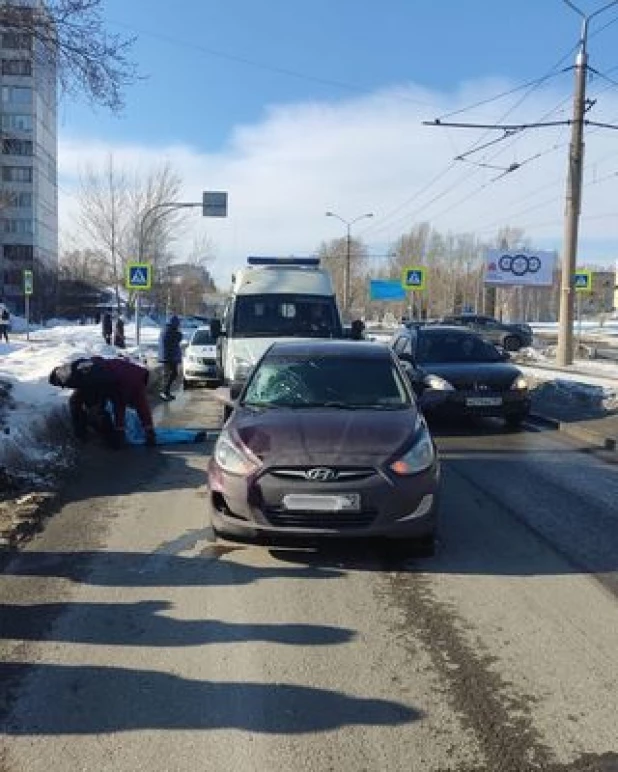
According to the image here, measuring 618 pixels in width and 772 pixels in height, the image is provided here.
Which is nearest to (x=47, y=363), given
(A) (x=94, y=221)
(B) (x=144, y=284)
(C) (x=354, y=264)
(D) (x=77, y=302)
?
(B) (x=144, y=284)

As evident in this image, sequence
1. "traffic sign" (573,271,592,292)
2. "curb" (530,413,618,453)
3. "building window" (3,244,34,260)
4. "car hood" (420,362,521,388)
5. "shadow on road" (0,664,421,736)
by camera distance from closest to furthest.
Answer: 1. "shadow on road" (0,664,421,736)
2. "curb" (530,413,618,453)
3. "car hood" (420,362,521,388)
4. "traffic sign" (573,271,592,292)
5. "building window" (3,244,34,260)

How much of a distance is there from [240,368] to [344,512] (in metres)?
9.31

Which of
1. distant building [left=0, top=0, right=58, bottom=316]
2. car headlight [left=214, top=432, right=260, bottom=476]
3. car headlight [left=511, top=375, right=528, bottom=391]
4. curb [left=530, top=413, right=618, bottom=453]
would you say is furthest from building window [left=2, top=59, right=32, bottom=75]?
distant building [left=0, top=0, right=58, bottom=316]

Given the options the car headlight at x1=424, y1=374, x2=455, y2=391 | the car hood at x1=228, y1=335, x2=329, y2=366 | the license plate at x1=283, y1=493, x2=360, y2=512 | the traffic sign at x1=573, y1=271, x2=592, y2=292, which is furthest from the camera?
the traffic sign at x1=573, y1=271, x2=592, y2=292

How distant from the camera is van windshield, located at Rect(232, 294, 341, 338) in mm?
16812

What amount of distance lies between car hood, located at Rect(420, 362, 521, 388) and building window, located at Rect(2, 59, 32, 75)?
24.0 ft

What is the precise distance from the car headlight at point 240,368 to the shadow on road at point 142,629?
974cm

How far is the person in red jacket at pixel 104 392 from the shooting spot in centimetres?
1212

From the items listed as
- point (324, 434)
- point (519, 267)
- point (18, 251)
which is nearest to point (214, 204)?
point (519, 267)

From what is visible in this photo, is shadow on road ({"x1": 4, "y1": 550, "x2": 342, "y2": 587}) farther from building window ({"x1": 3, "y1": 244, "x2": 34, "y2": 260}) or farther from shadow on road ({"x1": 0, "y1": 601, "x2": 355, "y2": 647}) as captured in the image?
building window ({"x1": 3, "y1": 244, "x2": 34, "y2": 260})

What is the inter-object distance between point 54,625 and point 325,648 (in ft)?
5.11

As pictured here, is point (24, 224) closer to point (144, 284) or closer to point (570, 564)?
point (144, 284)

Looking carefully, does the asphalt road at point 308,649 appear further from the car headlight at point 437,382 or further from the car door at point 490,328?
the car door at point 490,328

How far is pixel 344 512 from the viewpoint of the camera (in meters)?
6.36
